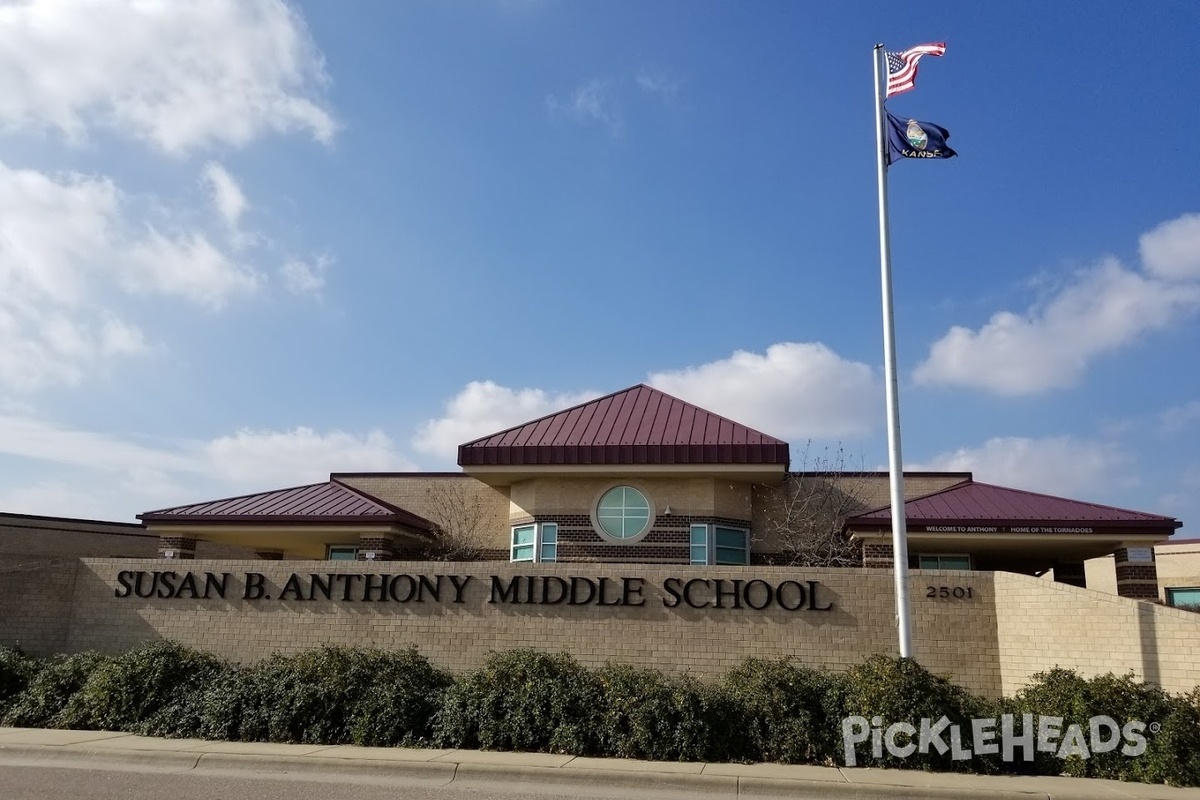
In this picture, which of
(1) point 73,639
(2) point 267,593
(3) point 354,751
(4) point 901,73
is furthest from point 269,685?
(4) point 901,73

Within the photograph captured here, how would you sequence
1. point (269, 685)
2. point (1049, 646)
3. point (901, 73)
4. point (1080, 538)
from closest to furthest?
point (269, 685), point (1049, 646), point (901, 73), point (1080, 538)

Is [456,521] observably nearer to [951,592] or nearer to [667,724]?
[951,592]

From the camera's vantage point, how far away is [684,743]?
1098 centimetres

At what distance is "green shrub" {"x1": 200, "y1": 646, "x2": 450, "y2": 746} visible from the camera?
11930 millimetres

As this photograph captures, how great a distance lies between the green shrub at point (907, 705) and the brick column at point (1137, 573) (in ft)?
28.4

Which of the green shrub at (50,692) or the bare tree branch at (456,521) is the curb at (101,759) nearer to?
the green shrub at (50,692)

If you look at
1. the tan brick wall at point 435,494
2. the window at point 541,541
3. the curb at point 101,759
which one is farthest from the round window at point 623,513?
the curb at point 101,759

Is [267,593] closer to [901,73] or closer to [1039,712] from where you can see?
[1039,712]

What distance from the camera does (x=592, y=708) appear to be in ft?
39.0

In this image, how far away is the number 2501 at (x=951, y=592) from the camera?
15.0m

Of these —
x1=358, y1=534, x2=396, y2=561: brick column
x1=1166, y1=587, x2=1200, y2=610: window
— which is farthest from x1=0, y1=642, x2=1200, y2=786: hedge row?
x1=1166, y1=587, x2=1200, y2=610: window

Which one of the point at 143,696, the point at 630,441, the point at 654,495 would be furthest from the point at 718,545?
the point at 143,696

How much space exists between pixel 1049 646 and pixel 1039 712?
264 cm

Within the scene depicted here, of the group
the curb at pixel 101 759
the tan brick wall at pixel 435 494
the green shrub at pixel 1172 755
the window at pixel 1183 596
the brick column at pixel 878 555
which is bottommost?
the curb at pixel 101 759
